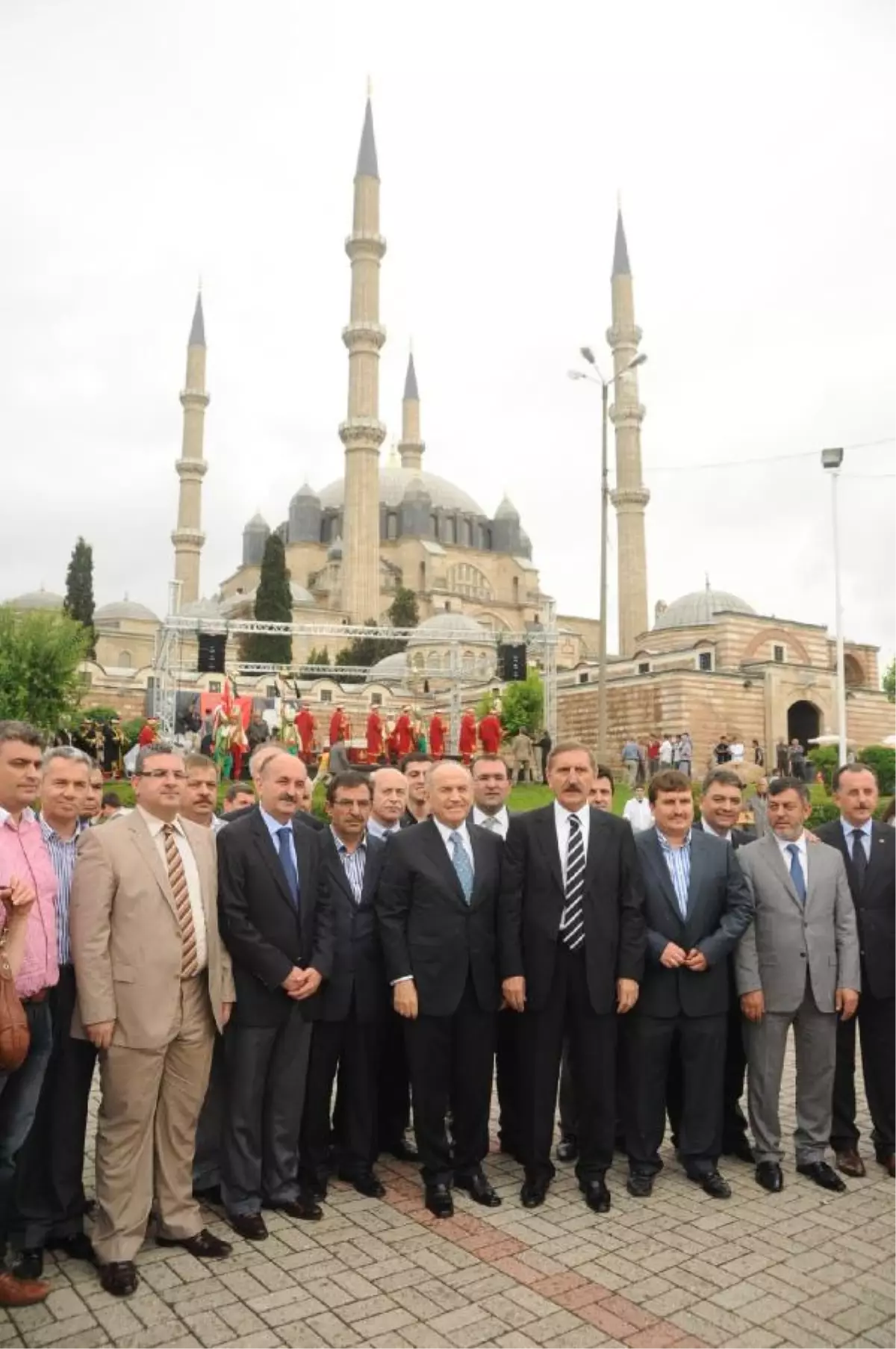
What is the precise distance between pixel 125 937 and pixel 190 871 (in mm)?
371

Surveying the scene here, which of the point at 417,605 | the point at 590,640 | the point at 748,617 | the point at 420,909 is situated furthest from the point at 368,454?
the point at 420,909

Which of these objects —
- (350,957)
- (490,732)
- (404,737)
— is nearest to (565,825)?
(350,957)

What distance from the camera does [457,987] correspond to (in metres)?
4.43

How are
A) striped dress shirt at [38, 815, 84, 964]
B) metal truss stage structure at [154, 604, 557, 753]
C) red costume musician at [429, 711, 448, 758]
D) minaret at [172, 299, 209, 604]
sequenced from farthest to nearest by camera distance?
1. minaret at [172, 299, 209, 604]
2. metal truss stage structure at [154, 604, 557, 753]
3. red costume musician at [429, 711, 448, 758]
4. striped dress shirt at [38, 815, 84, 964]

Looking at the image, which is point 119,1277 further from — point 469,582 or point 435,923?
point 469,582

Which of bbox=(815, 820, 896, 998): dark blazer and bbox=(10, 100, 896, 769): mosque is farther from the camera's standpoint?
bbox=(10, 100, 896, 769): mosque

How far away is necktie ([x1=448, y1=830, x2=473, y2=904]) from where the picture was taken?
4.58m

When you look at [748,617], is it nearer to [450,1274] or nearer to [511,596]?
[511,596]

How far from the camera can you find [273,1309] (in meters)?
3.36

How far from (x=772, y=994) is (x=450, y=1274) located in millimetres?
2009

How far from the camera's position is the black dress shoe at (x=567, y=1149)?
197 inches

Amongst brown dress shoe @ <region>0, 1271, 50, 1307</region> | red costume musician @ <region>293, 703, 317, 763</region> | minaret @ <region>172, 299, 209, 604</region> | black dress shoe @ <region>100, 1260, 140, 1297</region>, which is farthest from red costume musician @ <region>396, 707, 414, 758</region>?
minaret @ <region>172, 299, 209, 604</region>

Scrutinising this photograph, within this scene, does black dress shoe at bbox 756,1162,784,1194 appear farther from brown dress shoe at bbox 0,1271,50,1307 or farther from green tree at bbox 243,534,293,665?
green tree at bbox 243,534,293,665

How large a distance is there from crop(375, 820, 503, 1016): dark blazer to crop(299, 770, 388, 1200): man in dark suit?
15cm
